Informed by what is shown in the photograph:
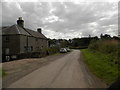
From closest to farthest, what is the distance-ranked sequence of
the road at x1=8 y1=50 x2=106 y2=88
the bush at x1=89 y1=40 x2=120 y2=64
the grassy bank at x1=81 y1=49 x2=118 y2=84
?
the road at x1=8 y1=50 x2=106 y2=88 < the grassy bank at x1=81 y1=49 x2=118 y2=84 < the bush at x1=89 y1=40 x2=120 y2=64

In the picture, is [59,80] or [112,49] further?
[112,49]

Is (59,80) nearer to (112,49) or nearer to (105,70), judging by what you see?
(105,70)

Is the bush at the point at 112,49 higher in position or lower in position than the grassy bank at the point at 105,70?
higher

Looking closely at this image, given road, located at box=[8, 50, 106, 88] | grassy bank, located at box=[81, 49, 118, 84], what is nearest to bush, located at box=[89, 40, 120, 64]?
grassy bank, located at box=[81, 49, 118, 84]

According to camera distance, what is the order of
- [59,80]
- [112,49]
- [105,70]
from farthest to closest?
[112,49]
[105,70]
[59,80]

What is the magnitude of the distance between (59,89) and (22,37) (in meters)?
32.1

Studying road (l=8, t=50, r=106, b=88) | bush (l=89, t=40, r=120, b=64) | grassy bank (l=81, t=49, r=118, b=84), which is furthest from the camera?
bush (l=89, t=40, r=120, b=64)

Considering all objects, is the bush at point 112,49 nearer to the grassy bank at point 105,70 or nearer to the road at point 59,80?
the grassy bank at point 105,70

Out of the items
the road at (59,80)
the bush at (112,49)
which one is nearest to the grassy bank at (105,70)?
the road at (59,80)

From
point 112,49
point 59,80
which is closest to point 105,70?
point 59,80

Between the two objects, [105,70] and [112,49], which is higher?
[112,49]

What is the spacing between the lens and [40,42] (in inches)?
2003

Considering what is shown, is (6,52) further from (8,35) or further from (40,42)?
(40,42)

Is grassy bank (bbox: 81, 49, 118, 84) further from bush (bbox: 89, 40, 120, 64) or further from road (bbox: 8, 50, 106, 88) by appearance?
bush (bbox: 89, 40, 120, 64)
